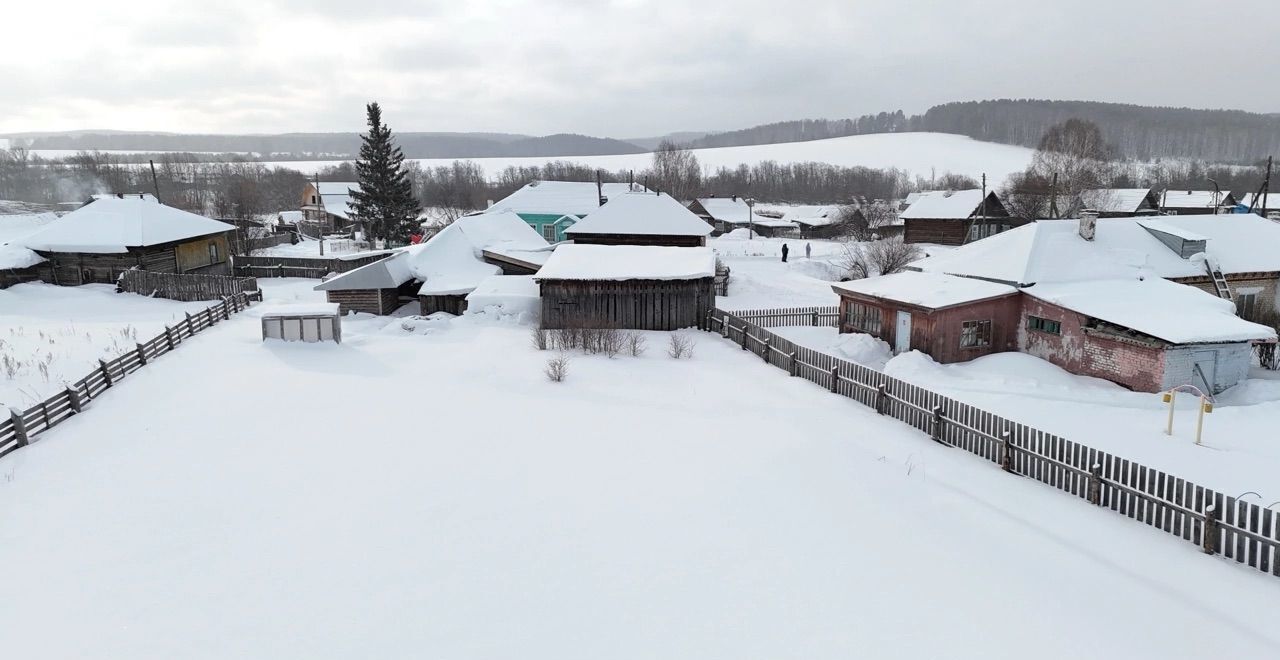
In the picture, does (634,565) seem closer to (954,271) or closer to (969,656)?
(969,656)

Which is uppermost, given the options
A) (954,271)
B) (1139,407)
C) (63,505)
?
(954,271)

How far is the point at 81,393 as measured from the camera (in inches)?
574

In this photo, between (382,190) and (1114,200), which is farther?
(1114,200)

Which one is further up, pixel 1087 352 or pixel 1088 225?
pixel 1088 225

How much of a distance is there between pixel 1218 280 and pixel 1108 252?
235 inches

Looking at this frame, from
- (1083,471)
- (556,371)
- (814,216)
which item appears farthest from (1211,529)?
(814,216)

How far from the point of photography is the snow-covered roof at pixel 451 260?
88.6 feet

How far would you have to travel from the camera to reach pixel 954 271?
2509 cm

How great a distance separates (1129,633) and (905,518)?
2994 millimetres

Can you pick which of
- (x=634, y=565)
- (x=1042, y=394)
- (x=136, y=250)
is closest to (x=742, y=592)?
(x=634, y=565)

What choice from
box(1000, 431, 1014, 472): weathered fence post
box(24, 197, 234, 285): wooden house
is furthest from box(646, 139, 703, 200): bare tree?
box(1000, 431, 1014, 472): weathered fence post

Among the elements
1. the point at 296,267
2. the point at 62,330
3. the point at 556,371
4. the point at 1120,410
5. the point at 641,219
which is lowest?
the point at 1120,410

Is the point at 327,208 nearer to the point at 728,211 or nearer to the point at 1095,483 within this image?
the point at 728,211

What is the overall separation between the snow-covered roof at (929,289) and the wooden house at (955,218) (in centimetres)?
3269
